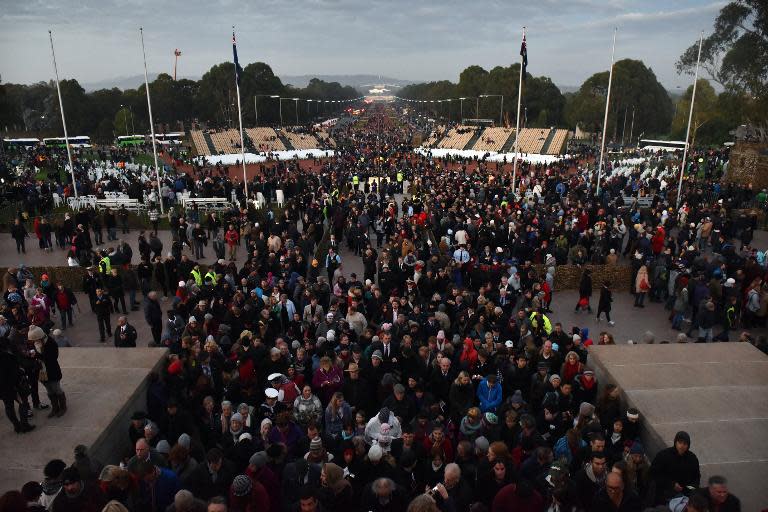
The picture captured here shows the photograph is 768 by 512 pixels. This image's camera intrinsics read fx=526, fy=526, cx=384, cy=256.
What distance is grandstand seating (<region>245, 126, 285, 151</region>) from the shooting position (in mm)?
54537

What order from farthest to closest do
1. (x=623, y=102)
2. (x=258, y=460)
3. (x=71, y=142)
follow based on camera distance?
(x=623, y=102) < (x=71, y=142) < (x=258, y=460)

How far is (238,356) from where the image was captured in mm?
7535

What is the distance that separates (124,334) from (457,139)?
51.6 meters

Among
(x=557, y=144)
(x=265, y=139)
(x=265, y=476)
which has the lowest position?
(x=265, y=476)

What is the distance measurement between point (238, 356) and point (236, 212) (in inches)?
466

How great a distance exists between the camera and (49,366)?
650 cm

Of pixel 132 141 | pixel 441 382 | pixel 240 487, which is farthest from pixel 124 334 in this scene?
pixel 132 141

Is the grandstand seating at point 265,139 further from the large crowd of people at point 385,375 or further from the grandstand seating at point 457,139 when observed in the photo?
the large crowd of people at point 385,375

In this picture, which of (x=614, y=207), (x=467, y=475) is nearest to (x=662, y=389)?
(x=467, y=475)

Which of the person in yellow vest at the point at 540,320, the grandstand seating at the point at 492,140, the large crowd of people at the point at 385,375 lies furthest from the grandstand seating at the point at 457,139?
the person in yellow vest at the point at 540,320

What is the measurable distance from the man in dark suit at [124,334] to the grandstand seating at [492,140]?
45871mm

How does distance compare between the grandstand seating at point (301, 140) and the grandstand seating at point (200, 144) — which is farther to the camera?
the grandstand seating at point (301, 140)

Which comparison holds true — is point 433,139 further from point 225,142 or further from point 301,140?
point 225,142

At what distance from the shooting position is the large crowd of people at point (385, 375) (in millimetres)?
4734
